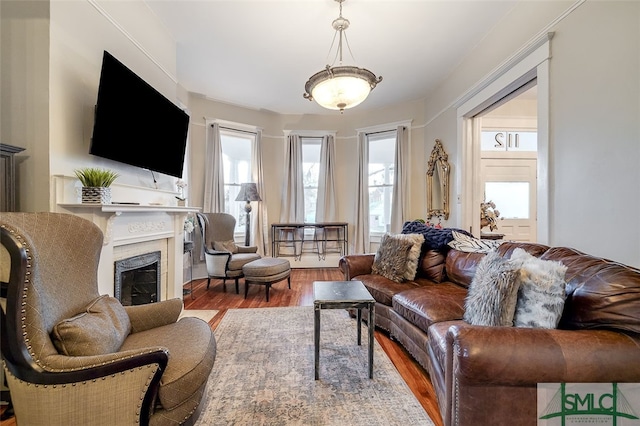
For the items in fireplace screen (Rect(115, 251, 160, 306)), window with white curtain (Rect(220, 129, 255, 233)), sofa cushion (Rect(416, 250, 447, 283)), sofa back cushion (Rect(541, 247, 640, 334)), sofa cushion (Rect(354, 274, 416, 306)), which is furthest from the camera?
window with white curtain (Rect(220, 129, 255, 233))

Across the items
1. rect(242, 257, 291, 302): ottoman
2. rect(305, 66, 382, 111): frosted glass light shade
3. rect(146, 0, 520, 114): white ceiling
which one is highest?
rect(146, 0, 520, 114): white ceiling

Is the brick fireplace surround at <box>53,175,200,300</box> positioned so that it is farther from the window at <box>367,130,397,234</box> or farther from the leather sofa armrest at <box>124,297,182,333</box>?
the window at <box>367,130,397,234</box>

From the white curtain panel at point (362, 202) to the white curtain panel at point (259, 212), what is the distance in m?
1.79

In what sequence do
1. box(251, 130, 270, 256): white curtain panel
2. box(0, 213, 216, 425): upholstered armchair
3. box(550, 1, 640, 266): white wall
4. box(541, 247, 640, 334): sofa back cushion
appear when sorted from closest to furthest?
1. box(0, 213, 216, 425): upholstered armchair
2. box(541, 247, 640, 334): sofa back cushion
3. box(550, 1, 640, 266): white wall
4. box(251, 130, 270, 256): white curtain panel

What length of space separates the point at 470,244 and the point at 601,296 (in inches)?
59.2

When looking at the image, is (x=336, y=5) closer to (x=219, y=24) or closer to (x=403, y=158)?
(x=219, y=24)

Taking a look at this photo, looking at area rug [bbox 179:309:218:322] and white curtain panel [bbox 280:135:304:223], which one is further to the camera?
white curtain panel [bbox 280:135:304:223]

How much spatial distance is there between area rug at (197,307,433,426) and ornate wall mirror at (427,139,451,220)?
2530mm

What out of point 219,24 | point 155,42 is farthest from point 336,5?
point 155,42

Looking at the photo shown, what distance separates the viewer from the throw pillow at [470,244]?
261 cm

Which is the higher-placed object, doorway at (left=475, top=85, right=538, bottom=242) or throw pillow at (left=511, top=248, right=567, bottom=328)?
doorway at (left=475, top=85, right=538, bottom=242)

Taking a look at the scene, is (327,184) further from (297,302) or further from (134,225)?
(134,225)

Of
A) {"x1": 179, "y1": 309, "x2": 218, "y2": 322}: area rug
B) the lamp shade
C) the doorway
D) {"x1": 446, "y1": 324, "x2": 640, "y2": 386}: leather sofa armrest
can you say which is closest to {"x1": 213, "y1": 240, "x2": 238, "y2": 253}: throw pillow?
the lamp shade

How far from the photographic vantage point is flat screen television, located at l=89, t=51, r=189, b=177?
2.10 metres
